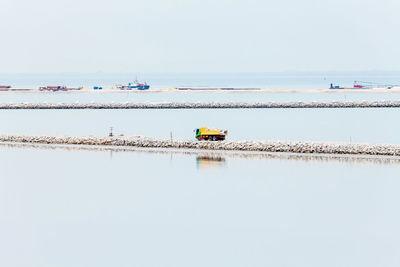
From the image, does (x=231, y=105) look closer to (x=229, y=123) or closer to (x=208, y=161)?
(x=229, y=123)

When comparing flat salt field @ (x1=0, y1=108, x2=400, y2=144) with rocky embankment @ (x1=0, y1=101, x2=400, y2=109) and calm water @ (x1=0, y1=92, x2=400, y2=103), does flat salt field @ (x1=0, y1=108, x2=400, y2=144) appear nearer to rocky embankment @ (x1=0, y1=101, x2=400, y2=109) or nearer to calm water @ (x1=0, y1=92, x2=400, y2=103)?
rocky embankment @ (x1=0, y1=101, x2=400, y2=109)

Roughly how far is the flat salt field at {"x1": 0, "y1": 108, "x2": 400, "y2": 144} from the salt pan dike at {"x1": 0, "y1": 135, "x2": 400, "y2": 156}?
5075 mm

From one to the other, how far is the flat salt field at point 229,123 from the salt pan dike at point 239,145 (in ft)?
16.7

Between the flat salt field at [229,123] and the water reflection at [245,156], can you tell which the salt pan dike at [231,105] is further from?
the water reflection at [245,156]

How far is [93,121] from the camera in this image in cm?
5169

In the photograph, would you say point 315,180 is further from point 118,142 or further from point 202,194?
point 118,142

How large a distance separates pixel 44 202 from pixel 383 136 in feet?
74.5

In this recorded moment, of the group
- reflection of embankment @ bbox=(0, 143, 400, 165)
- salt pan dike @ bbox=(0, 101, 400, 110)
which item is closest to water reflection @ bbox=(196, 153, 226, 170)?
reflection of embankment @ bbox=(0, 143, 400, 165)

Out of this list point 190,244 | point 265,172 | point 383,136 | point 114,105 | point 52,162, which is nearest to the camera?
point 190,244

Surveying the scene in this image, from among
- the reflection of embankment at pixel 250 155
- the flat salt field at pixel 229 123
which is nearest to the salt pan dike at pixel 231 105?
the flat salt field at pixel 229 123

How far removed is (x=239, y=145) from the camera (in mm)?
32719

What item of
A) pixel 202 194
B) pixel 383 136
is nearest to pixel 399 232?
pixel 202 194

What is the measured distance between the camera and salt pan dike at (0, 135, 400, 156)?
31062mm

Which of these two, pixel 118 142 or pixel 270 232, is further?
pixel 118 142
